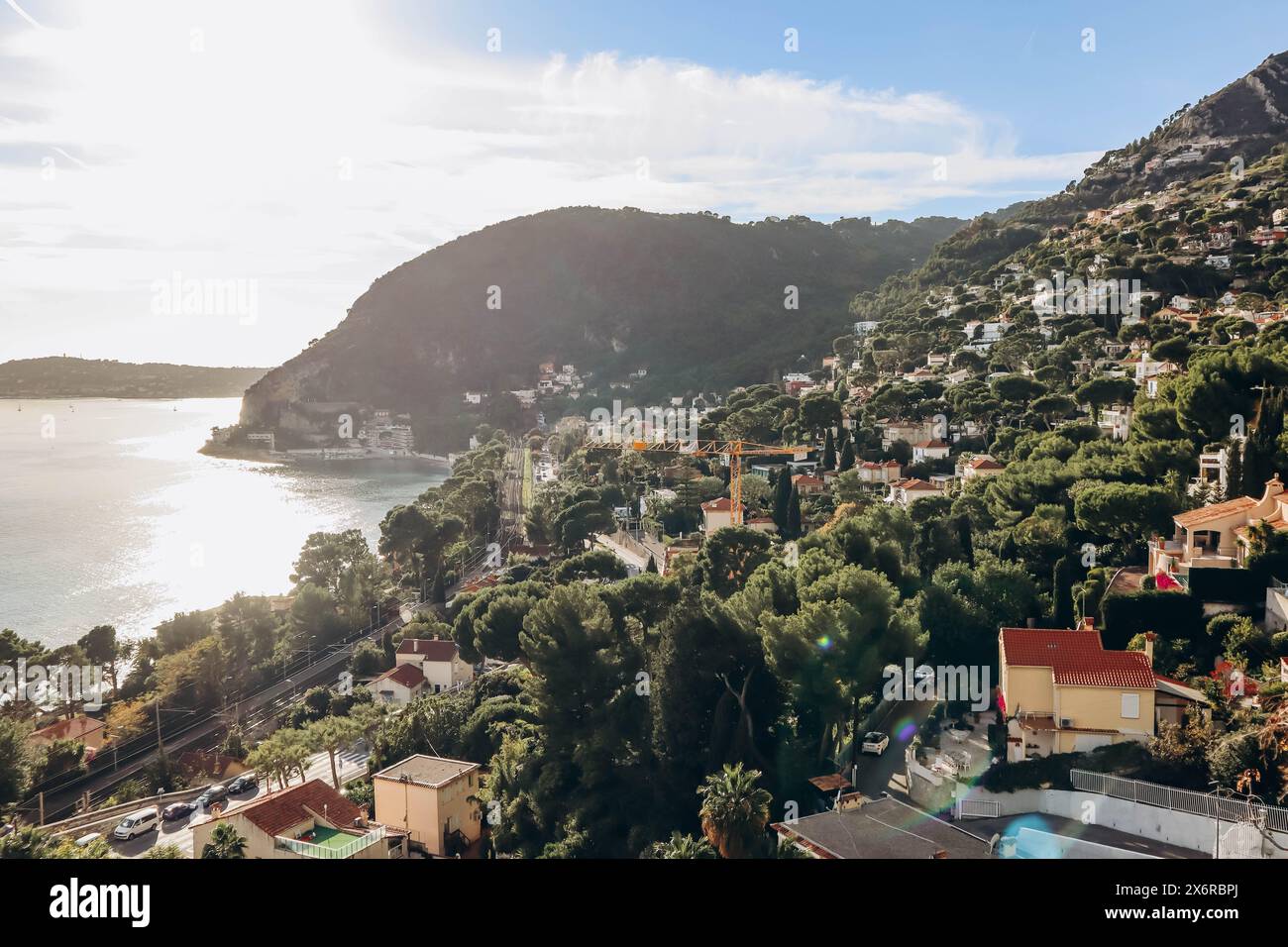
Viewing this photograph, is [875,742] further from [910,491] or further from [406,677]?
[910,491]

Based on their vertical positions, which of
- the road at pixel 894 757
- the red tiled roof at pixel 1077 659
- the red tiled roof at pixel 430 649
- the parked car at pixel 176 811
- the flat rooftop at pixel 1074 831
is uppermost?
the red tiled roof at pixel 1077 659

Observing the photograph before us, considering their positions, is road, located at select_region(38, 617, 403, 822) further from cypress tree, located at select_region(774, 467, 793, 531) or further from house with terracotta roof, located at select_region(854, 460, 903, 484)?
house with terracotta roof, located at select_region(854, 460, 903, 484)

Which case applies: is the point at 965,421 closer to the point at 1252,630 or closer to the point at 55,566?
the point at 1252,630

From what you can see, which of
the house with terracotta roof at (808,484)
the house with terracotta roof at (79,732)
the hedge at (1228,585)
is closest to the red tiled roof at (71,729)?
the house with terracotta roof at (79,732)

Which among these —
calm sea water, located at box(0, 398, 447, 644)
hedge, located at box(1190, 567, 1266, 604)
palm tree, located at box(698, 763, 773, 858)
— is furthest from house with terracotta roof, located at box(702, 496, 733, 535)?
palm tree, located at box(698, 763, 773, 858)

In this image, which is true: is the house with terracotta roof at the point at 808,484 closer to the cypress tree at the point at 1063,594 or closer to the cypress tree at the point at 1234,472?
the cypress tree at the point at 1063,594

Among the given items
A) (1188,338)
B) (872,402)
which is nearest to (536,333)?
(872,402)
